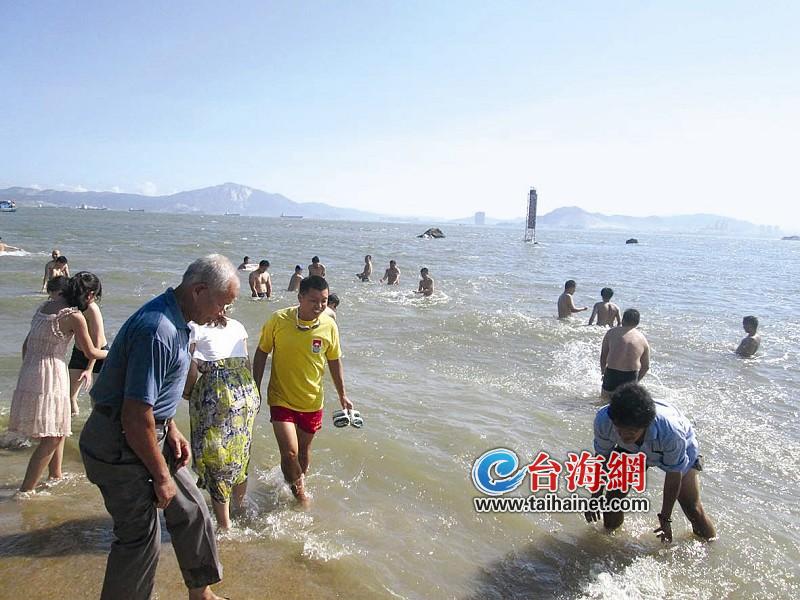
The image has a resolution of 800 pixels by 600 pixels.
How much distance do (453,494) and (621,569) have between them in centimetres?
151

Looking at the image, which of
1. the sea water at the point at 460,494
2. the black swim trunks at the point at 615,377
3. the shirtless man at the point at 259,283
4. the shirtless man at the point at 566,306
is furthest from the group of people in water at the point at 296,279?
the black swim trunks at the point at 615,377

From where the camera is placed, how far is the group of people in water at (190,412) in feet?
7.80

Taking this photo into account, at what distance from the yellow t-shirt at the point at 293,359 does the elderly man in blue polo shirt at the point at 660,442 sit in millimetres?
2116

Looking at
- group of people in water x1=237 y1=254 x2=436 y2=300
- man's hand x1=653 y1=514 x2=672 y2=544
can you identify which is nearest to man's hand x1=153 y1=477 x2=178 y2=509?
man's hand x1=653 y1=514 x2=672 y2=544

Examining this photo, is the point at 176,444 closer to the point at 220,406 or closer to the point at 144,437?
the point at 144,437

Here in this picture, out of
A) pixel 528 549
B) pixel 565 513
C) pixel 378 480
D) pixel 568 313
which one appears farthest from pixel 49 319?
pixel 568 313

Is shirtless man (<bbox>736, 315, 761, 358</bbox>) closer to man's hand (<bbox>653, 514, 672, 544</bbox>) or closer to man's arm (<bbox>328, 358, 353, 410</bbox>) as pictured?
man's hand (<bbox>653, 514, 672, 544</bbox>)

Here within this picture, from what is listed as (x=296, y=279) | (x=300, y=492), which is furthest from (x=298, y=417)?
(x=296, y=279)

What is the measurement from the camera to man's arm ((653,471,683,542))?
3.78 metres

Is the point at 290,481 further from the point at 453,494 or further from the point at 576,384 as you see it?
the point at 576,384

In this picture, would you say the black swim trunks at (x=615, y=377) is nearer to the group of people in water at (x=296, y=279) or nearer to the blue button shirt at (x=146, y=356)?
the blue button shirt at (x=146, y=356)

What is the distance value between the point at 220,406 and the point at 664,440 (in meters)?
2.93

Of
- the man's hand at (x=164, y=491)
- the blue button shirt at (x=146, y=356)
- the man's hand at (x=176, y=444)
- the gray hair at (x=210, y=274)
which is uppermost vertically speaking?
the gray hair at (x=210, y=274)

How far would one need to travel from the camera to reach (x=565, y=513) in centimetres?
462
